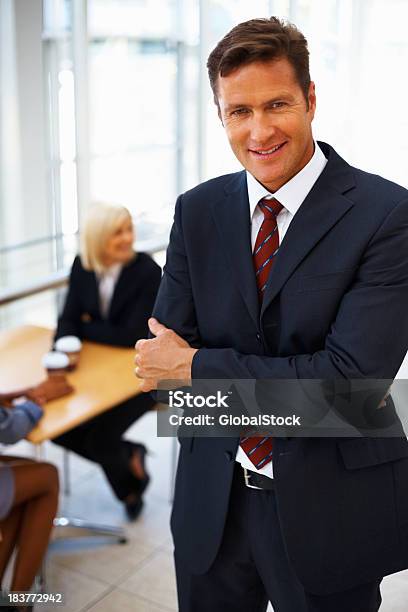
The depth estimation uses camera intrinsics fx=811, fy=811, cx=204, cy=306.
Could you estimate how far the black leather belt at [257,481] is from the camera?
1.62m

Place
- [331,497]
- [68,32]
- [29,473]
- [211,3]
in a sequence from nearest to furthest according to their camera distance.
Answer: [331,497] < [29,473] < [211,3] < [68,32]

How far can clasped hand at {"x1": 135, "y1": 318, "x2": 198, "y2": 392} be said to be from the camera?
1635 mm

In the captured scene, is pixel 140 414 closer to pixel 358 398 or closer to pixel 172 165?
pixel 358 398

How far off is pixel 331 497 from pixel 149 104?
568cm

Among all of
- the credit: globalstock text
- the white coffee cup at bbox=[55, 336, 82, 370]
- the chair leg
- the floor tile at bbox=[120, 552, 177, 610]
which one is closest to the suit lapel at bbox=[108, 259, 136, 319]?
the white coffee cup at bbox=[55, 336, 82, 370]

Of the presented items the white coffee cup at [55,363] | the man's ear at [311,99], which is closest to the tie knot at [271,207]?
the man's ear at [311,99]

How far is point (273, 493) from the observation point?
63.9 inches

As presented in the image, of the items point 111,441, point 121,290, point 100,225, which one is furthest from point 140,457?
point 100,225

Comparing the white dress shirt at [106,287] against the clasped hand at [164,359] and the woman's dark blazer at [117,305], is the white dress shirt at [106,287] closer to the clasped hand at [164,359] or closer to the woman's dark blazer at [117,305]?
the woman's dark blazer at [117,305]

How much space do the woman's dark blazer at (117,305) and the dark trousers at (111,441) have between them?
0.30 metres

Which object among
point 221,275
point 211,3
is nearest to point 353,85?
point 211,3

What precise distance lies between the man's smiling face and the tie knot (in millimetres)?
48

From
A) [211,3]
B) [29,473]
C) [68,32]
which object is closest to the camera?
[29,473]
